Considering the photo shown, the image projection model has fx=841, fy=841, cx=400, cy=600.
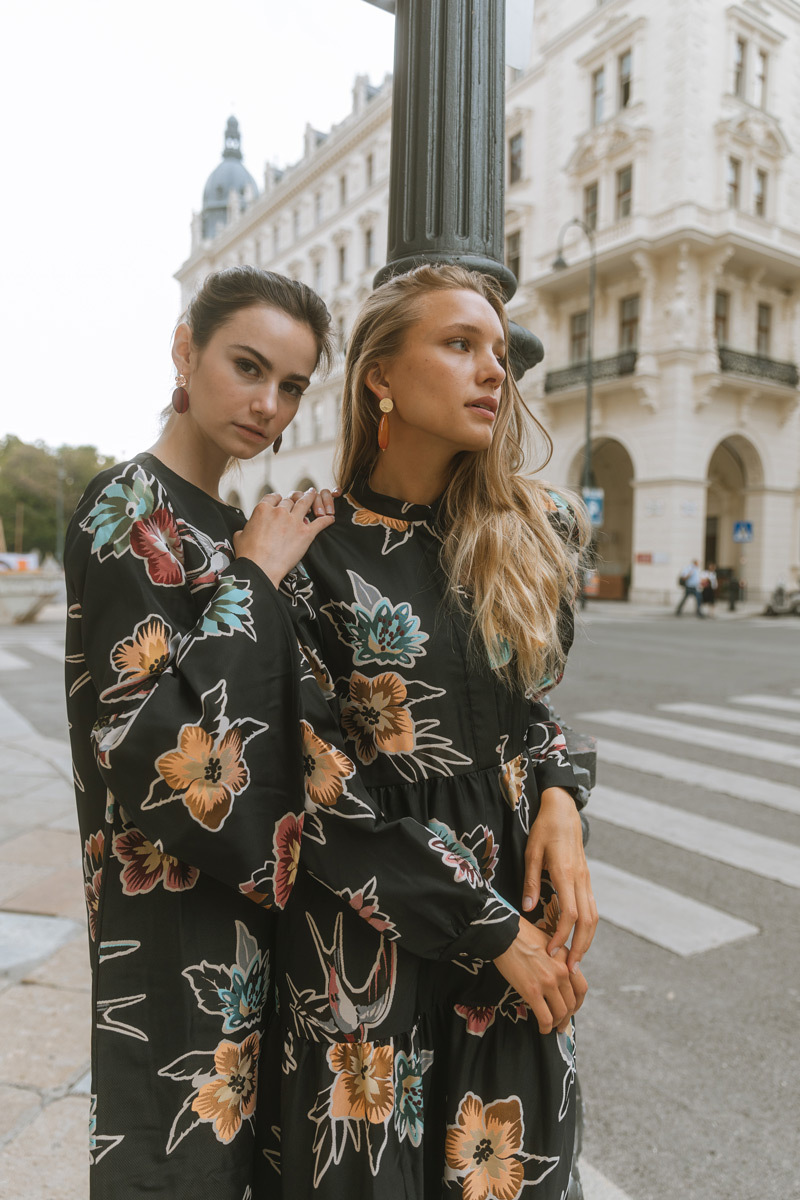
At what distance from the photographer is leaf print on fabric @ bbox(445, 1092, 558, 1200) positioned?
1.33 m

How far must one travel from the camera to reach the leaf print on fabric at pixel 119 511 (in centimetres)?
120

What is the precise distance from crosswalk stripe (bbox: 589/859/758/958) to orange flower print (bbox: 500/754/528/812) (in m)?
2.37

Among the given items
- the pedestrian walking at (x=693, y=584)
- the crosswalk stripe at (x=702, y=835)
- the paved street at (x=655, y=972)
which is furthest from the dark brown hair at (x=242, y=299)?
the pedestrian walking at (x=693, y=584)

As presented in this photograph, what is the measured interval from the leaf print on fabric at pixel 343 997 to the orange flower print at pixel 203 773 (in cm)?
29

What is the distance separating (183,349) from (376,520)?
1.55 feet

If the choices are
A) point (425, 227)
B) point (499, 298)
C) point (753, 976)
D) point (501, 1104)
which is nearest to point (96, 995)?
point (501, 1104)

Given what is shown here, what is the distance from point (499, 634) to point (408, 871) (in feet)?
1.33

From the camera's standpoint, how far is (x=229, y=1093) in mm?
1254

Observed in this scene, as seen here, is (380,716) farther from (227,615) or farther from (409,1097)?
(409,1097)

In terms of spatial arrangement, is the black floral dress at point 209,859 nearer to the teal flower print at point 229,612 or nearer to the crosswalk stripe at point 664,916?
the teal flower print at point 229,612

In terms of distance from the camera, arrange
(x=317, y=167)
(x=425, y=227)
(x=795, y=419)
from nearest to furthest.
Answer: (x=425, y=227), (x=795, y=419), (x=317, y=167)

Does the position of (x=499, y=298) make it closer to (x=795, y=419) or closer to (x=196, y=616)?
(x=196, y=616)

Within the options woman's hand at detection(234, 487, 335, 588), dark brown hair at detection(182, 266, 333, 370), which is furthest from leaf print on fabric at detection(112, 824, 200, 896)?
dark brown hair at detection(182, 266, 333, 370)

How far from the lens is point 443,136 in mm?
1901
